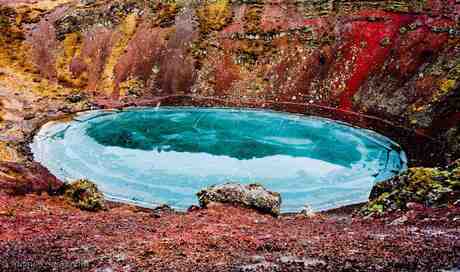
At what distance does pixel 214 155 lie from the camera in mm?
58938

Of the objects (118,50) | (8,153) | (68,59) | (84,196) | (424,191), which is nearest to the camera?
(424,191)

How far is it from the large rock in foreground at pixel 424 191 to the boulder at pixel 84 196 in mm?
18011

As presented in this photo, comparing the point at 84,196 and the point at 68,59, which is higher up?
the point at 68,59

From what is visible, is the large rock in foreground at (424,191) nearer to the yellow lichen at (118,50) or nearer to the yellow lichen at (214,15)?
the yellow lichen at (118,50)

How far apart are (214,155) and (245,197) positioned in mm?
25569

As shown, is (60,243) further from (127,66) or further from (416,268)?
(127,66)

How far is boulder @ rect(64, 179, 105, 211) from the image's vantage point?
1367 inches

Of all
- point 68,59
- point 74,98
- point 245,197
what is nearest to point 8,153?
point 74,98

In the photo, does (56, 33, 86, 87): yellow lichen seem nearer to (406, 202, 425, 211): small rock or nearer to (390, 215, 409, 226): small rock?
(406, 202, 425, 211): small rock

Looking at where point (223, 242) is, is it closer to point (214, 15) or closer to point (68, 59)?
point (214, 15)

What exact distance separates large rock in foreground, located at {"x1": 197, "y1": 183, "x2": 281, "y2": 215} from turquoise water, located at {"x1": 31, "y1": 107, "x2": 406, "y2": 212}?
1162 cm

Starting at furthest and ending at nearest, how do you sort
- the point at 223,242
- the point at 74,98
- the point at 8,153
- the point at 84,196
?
the point at 74,98 → the point at 8,153 → the point at 84,196 → the point at 223,242

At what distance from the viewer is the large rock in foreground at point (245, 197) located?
33.6 metres

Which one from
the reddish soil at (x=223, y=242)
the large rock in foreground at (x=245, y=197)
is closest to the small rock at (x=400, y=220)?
the reddish soil at (x=223, y=242)
